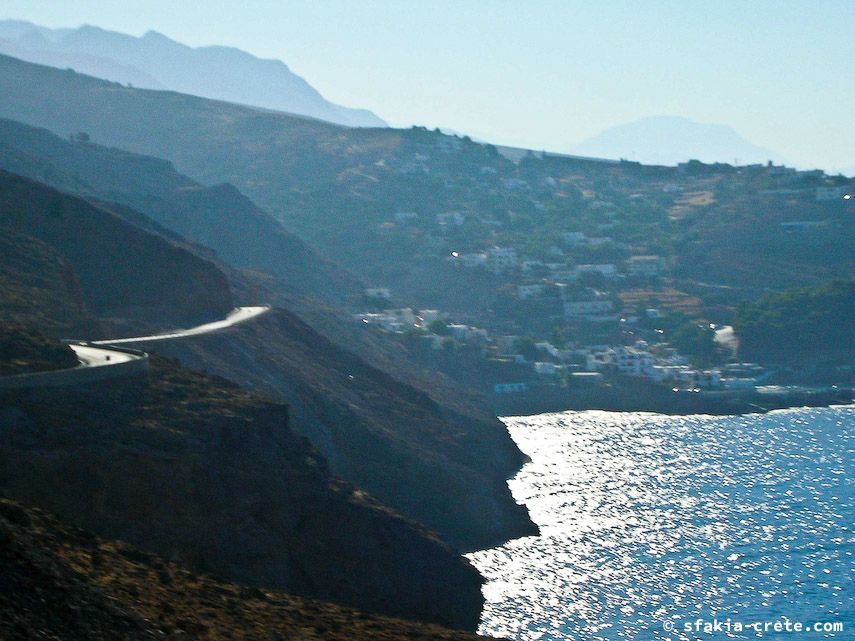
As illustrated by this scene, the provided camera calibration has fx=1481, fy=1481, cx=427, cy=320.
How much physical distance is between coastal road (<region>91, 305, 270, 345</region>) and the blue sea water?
13789 millimetres

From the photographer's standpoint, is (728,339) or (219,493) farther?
(728,339)

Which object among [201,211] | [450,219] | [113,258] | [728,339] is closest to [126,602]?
[113,258]

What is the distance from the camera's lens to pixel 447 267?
399 ft

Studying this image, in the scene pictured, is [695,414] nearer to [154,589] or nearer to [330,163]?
[154,589]

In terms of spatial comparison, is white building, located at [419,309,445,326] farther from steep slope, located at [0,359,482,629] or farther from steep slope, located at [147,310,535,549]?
steep slope, located at [0,359,482,629]

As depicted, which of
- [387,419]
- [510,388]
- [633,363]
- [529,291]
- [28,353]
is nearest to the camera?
[28,353]

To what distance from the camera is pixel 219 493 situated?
121 ft

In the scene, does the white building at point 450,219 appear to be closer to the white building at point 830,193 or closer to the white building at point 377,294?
the white building at point 377,294

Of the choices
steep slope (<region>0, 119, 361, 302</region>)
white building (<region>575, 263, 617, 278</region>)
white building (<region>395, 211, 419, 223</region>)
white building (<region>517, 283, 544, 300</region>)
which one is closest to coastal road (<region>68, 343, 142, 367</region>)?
steep slope (<region>0, 119, 361, 302</region>)

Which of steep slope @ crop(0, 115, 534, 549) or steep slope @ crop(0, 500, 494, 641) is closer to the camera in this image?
steep slope @ crop(0, 500, 494, 641)

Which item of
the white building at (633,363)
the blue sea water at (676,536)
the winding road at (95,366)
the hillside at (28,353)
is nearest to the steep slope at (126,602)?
the winding road at (95,366)

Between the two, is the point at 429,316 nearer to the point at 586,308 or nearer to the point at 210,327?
the point at 586,308

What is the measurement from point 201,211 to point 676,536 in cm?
6041

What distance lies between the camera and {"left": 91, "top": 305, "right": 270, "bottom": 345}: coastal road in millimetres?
52312
